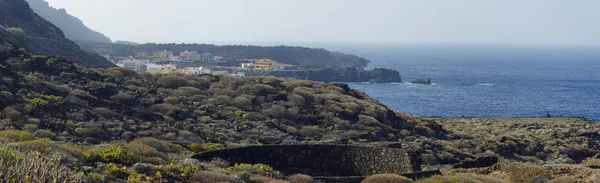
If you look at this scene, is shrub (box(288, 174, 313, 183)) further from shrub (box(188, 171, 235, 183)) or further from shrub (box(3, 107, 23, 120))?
shrub (box(3, 107, 23, 120))

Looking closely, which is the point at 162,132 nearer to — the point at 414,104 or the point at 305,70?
the point at 414,104

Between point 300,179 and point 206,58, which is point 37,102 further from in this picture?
point 206,58

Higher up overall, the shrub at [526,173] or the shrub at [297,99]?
the shrub at [526,173]

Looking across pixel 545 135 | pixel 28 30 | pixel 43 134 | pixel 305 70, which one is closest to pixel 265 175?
pixel 43 134

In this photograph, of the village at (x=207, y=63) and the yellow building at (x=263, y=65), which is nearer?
the village at (x=207, y=63)

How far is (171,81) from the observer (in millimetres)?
35688

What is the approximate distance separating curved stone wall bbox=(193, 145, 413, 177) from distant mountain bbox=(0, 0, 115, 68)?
4481 centimetres

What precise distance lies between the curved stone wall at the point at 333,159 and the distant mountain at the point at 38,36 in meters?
44.8

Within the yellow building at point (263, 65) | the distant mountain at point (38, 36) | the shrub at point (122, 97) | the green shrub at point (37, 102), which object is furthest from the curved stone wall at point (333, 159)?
the yellow building at point (263, 65)

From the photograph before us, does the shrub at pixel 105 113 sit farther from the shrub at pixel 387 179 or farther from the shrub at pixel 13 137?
the shrub at pixel 387 179

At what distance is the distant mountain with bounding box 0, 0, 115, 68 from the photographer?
61.8 meters

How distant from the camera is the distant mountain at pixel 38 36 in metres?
61.8

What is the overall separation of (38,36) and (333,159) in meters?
68.6

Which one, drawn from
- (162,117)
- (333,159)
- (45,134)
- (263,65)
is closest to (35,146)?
(45,134)
